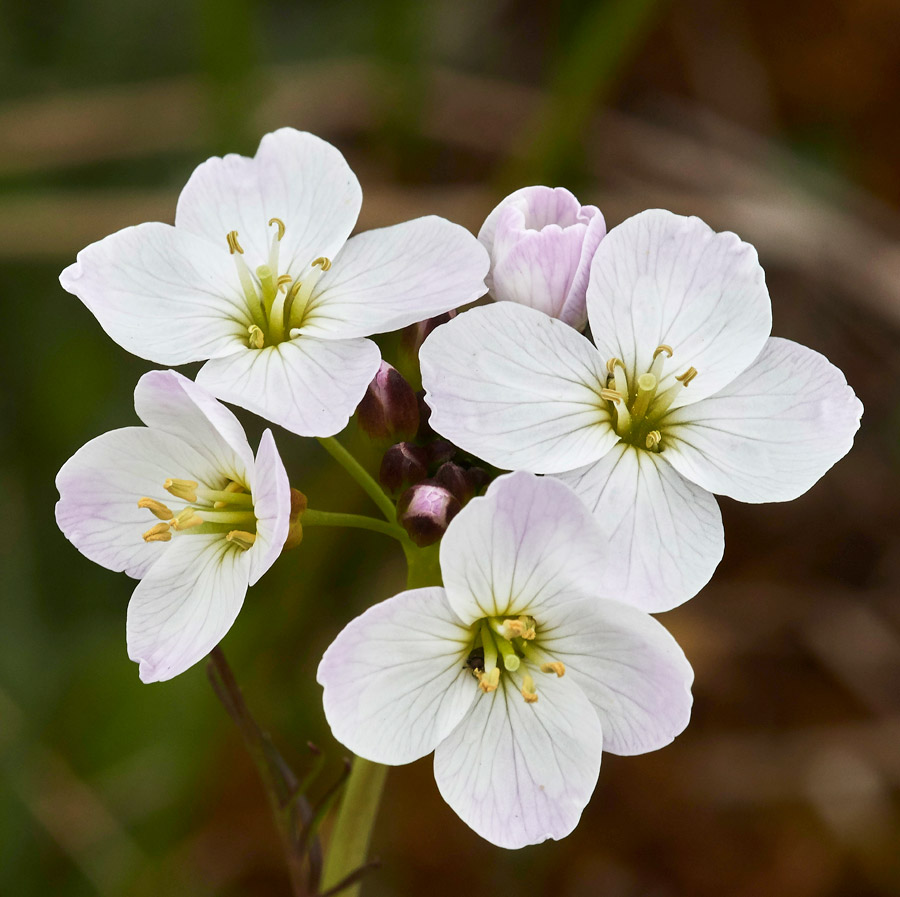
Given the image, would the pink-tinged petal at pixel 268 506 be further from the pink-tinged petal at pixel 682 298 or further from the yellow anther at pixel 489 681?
the pink-tinged petal at pixel 682 298

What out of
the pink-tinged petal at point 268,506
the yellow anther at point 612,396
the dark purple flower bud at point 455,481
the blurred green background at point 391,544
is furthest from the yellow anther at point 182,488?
the blurred green background at point 391,544

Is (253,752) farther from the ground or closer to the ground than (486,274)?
closer to the ground

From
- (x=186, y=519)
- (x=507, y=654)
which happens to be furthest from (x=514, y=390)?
(x=186, y=519)

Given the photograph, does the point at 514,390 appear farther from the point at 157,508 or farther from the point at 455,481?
the point at 157,508

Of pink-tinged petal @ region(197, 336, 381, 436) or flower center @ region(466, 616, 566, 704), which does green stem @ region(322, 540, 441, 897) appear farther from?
pink-tinged petal @ region(197, 336, 381, 436)

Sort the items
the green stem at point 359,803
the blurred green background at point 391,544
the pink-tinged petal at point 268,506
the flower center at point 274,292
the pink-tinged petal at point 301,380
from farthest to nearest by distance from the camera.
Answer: the blurred green background at point 391,544 < the flower center at point 274,292 < the green stem at point 359,803 < the pink-tinged petal at point 301,380 < the pink-tinged petal at point 268,506

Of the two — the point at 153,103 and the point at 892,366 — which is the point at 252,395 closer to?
the point at 153,103

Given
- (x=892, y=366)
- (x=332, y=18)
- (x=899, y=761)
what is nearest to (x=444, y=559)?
(x=899, y=761)
